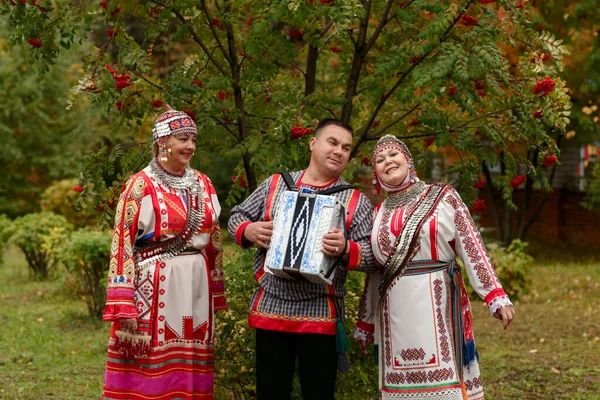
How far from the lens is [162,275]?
4.35 m

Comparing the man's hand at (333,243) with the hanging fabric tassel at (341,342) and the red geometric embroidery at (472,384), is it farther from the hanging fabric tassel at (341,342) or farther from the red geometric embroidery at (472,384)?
the red geometric embroidery at (472,384)

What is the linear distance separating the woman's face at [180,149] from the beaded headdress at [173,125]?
0.09ft

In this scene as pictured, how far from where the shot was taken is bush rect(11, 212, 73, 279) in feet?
41.2

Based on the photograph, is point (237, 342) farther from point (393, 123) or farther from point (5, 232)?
point (5, 232)

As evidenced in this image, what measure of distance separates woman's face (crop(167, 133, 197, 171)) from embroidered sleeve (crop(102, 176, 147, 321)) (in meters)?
0.19

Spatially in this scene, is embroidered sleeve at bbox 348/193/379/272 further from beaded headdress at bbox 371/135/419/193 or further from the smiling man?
beaded headdress at bbox 371/135/419/193

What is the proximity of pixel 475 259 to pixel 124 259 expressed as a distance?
1675mm

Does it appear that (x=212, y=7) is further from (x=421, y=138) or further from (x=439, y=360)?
(x=439, y=360)

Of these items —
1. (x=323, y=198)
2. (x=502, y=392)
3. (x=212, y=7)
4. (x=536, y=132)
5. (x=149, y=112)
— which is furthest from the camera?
(x=502, y=392)

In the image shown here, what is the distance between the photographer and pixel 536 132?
5.04 meters

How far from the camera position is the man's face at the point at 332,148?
4180 millimetres

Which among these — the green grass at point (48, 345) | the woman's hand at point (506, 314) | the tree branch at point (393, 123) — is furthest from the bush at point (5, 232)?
the woman's hand at point (506, 314)

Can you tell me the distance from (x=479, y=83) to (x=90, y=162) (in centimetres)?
244

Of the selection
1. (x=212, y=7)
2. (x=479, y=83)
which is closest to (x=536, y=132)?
(x=479, y=83)
